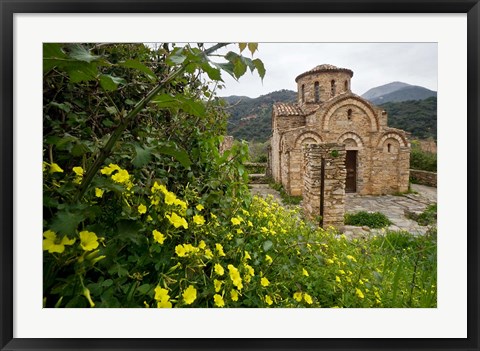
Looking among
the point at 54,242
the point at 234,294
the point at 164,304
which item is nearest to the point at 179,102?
the point at 54,242

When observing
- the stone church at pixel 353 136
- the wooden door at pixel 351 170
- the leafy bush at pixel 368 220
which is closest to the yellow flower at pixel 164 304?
the leafy bush at pixel 368 220

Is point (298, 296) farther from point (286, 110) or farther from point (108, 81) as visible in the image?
point (286, 110)

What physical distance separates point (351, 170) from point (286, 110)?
4736mm

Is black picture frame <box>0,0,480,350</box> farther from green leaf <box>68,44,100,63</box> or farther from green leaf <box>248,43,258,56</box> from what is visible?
green leaf <box>68,44,100,63</box>

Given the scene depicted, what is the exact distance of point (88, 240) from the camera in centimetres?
94

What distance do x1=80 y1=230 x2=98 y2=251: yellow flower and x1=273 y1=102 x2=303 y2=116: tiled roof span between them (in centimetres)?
1320

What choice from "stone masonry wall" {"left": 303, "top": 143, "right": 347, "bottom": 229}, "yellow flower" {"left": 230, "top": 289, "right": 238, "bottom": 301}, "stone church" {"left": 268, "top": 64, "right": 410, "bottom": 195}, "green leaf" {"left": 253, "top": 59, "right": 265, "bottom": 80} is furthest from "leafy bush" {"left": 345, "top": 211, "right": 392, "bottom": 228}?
"green leaf" {"left": 253, "top": 59, "right": 265, "bottom": 80}

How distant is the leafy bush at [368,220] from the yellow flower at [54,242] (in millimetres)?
8315

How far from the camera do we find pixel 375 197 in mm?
12742

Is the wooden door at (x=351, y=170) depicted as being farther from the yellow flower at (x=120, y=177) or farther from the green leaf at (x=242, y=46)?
the yellow flower at (x=120, y=177)

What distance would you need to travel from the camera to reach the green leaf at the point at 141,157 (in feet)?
2.86
